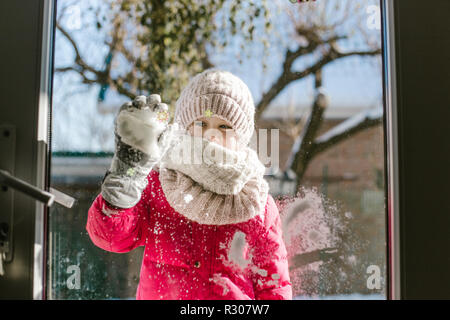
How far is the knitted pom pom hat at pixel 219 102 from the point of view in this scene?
101 centimetres

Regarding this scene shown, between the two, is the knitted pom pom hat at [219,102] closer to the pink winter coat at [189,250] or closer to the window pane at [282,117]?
the window pane at [282,117]

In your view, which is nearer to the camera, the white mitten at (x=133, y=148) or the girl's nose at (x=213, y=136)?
the white mitten at (x=133, y=148)

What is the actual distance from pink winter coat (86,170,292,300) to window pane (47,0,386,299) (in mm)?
106

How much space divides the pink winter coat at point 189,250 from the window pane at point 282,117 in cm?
11

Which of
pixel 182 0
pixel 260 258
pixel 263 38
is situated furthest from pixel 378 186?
pixel 182 0

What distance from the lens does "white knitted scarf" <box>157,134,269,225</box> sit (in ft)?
3.17

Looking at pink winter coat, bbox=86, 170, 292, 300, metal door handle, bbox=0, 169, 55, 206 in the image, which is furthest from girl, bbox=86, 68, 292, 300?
metal door handle, bbox=0, 169, 55, 206

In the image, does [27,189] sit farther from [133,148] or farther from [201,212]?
[201,212]

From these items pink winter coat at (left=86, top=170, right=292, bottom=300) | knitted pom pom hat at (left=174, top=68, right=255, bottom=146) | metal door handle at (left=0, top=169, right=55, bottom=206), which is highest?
knitted pom pom hat at (left=174, top=68, right=255, bottom=146)

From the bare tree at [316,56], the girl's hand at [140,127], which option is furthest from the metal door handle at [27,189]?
the bare tree at [316,56]

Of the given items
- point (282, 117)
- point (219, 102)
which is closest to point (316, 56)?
point (282, 117)

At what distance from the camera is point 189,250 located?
0.97m

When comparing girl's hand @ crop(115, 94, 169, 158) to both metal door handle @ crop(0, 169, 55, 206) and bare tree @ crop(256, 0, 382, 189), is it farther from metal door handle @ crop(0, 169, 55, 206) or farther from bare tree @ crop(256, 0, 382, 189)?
bare tree @ crop(256, 0, 382, 189)

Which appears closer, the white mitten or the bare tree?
the white mitten
